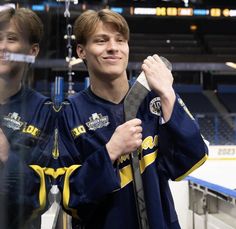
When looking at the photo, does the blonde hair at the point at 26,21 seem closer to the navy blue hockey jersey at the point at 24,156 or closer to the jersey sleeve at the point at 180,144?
the navy blue hockey jersey at the point at 24,156

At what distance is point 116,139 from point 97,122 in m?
0.08

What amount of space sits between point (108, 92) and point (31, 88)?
0.17m

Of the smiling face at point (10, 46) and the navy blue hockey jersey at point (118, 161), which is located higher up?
the smiling face at point (10, 46)

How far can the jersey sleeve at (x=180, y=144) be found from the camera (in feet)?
2.05

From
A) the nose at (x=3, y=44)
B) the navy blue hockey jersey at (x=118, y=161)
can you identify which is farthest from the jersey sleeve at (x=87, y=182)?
the nose at (x=3, y=44)

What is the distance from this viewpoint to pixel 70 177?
632mm

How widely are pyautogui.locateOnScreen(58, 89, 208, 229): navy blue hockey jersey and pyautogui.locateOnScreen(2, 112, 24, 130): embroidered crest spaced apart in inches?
5.6

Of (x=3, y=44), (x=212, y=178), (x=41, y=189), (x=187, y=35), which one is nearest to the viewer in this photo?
(x=3, y=44)

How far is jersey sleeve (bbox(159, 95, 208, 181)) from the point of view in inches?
24.6

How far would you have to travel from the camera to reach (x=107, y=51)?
0.67 m

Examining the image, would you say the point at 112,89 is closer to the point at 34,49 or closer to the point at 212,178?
the point at 34,49

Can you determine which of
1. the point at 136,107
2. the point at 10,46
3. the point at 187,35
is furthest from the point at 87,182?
the point at 187,35

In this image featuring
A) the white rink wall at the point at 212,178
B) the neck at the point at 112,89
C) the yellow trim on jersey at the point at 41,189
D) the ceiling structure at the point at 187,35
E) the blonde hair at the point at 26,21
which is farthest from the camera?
the ceiling structure at the point at 187,35

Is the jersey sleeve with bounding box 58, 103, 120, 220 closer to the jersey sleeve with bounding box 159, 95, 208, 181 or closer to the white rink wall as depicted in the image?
the jersey sleeve with bounding box 159, 95, 208, 181
